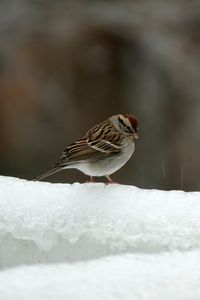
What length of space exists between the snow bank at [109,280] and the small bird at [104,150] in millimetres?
1573

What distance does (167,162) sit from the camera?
7.66 meters

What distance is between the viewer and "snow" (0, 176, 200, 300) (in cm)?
194

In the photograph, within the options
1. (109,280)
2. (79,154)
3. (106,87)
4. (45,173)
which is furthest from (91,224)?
(106,87)

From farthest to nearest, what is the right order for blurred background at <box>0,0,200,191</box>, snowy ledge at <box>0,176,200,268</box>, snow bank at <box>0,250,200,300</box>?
blurred background at <box>0,0,200,191</box> < snowy ledge at <box>0,176,200,268</box> < snow bank at <box>0,250,200,300</box>

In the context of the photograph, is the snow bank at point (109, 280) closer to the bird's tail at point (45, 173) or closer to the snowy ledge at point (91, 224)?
the snowy ledge at point (91, 224)

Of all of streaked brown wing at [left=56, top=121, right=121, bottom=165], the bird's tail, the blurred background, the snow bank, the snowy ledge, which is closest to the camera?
the snow bank

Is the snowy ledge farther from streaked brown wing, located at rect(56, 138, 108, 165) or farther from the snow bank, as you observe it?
streaked brown wing, located at rect(56, 138, 108, 165)

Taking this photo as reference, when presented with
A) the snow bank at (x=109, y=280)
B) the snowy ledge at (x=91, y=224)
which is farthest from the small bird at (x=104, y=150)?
the snow bank at (x=109, y=280)

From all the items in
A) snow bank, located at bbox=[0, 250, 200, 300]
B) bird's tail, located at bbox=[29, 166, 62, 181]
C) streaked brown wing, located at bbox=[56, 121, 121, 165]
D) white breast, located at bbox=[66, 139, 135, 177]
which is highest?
streaked brown wing, located at bbox=[56, 121, 121, 165]

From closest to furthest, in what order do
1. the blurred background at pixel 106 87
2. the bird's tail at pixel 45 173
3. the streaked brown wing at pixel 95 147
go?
the bird's tail at pixel 45 173, the streaked brown wing at pixel 95 147, the blurred background at pixel 106 87

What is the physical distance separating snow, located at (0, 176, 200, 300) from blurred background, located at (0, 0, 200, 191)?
184 inches

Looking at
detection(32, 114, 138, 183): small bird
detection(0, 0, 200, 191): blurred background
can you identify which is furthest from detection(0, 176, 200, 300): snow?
detection(0, 0, 200, 191): blurred background

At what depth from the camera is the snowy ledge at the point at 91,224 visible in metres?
2.41

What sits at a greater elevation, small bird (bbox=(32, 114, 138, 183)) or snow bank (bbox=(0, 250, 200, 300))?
small bird (bbox=(32, 114, 138, 183))
